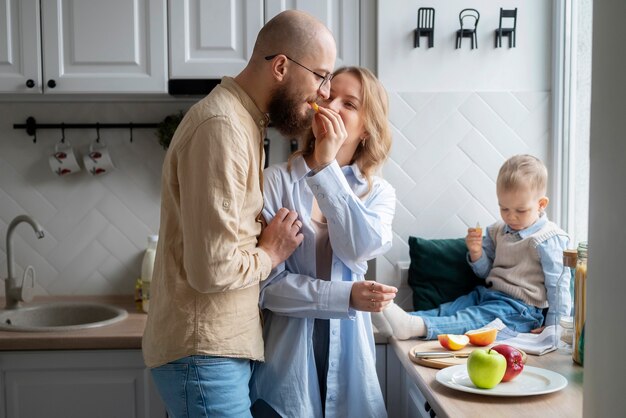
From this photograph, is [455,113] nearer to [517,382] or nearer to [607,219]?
[517,382]

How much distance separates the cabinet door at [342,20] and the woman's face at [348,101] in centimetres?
66

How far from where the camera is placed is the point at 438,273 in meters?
2.62

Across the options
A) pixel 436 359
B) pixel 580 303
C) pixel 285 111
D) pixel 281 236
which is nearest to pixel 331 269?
pixel 281 236

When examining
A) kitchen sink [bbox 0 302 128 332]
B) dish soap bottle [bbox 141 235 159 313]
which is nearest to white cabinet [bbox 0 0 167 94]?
dish soap bottle [bbox 141 235 159 313]

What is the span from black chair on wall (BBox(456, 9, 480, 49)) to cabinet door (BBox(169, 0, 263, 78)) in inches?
27.7

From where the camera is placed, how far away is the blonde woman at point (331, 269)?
1.85m

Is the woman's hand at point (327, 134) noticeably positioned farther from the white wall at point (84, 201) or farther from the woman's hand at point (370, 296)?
the white wall at point (84, 201)

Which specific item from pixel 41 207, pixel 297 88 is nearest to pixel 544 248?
pixel 297 88

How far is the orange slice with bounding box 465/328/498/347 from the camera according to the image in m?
2.12

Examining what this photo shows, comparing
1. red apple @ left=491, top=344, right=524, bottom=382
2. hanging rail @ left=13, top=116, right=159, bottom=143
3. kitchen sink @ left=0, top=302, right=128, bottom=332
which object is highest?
hanging rail @ left=13, top=116, right=159, bottom=143

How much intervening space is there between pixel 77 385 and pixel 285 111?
133 cm

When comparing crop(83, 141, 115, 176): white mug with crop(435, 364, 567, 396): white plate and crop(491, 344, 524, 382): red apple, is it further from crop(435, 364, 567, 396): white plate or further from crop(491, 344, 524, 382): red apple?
crop(491, 344, 524, 382): red apple

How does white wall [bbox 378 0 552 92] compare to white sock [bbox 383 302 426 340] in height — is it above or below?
above

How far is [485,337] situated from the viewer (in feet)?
6.97
